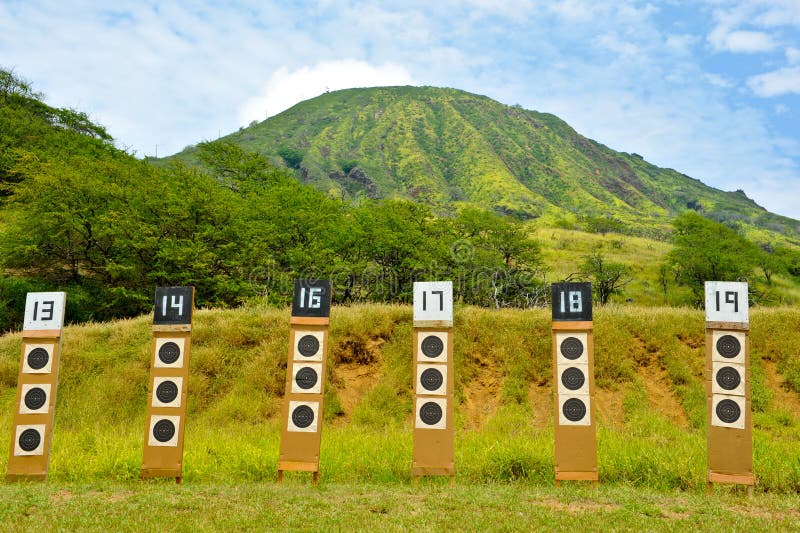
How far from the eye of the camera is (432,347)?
9.52 m

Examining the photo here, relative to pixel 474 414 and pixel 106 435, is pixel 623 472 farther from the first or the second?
pixel 106 435

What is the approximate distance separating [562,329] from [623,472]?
107 inches

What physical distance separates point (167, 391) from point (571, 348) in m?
7.45

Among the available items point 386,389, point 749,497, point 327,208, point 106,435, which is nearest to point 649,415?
point 749,497

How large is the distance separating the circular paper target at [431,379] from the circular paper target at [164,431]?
14.9ft

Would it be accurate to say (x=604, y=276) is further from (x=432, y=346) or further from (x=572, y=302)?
(x=432, y=346)

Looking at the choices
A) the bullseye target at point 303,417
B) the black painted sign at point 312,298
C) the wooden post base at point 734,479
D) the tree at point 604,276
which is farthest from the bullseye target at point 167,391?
the tree at point 604,276

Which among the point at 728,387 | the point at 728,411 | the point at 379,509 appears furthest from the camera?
the point at 728,387

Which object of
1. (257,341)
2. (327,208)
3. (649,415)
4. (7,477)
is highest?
(327,208)

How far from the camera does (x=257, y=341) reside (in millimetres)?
16047

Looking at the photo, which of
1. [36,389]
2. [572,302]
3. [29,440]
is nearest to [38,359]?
[36,389]

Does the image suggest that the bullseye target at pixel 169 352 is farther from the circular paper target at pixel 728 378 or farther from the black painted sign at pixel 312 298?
the circular paper target at pixel 728 378

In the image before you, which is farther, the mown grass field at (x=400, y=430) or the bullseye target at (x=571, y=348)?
the bullseye target at (x=571, y=348)

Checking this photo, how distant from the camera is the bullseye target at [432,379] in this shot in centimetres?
928
